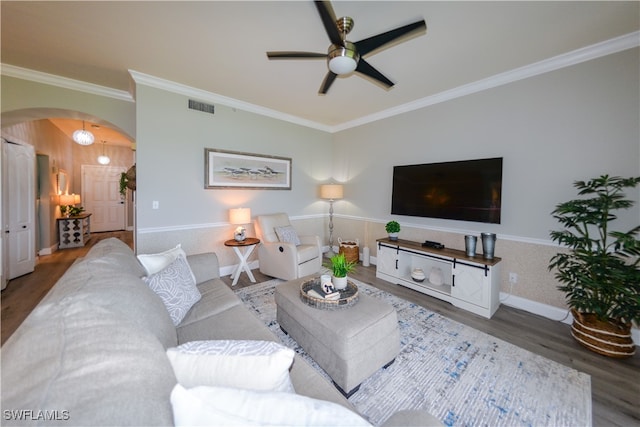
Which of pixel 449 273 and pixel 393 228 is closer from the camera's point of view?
pixel 449 273

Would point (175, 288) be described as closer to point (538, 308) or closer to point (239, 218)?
point (239, 218)

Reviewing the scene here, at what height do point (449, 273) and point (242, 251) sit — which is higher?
point (242, 251)

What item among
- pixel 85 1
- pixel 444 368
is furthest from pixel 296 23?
pixel 444 368

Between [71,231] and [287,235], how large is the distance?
552 centimetres

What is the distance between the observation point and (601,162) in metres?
2.29

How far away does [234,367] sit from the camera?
2.54 ft

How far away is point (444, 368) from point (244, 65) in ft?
→ 11.9

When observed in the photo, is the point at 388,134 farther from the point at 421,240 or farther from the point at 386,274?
the point at 386,274

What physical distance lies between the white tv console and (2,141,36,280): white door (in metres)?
5.43

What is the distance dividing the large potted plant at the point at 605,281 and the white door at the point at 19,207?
6760mm

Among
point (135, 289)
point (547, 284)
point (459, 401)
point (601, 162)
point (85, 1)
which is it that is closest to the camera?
point (135, 289)

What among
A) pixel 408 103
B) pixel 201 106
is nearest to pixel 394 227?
pixel 408 103

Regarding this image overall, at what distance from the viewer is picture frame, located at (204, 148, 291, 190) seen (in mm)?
3584

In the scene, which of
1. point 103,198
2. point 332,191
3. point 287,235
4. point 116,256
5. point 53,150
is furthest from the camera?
point 103,198
